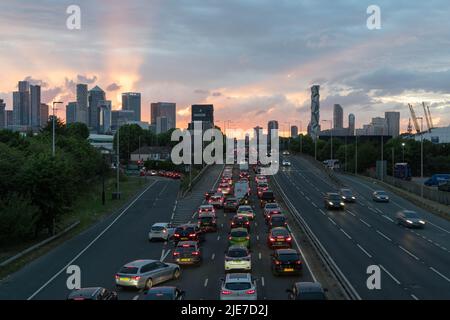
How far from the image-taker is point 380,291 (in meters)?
23.6

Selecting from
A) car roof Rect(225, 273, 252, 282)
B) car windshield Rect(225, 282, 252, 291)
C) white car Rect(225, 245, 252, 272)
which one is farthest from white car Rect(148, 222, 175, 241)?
car windshield Rect(225, 282, 252, 291)

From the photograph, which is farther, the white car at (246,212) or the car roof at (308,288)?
the white car at (246,212)

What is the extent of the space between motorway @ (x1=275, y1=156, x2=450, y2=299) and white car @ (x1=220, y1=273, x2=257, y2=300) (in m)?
3.91

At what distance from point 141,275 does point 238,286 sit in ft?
17.3

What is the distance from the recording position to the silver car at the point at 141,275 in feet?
79.9

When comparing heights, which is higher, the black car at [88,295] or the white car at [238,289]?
the black car at [88,295]

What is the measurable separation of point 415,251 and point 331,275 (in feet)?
33.3

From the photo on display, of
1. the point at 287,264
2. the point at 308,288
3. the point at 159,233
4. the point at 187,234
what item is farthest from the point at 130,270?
the point at 159,233

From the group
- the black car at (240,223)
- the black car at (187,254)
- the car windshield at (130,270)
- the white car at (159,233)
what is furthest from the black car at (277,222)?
the car windshield at (130,270)

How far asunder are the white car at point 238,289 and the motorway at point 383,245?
3.91 m

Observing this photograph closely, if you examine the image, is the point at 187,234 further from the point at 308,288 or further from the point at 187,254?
the point at 308,288

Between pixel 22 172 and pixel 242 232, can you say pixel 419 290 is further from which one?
pixel 22 172

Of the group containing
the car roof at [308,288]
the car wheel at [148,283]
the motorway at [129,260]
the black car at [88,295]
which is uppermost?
the car roof at [308,288]

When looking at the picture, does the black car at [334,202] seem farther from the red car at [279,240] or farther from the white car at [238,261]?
the white car at [238,261]
